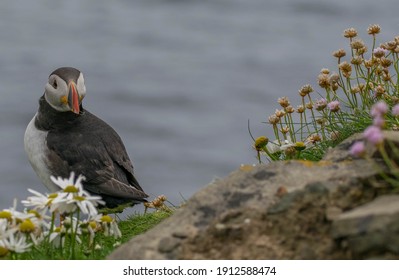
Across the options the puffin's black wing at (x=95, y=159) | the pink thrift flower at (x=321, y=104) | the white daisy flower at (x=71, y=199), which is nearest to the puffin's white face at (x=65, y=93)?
the puffin's black wing at (x=95, y=159)

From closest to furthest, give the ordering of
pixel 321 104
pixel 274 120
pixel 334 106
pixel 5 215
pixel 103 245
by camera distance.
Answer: pixel 5 215 → pixel 103 245 → pixel 334 106 → pixel 321 104 → pixel 274 120

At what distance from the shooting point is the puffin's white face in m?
8.00

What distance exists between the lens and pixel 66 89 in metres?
8.09

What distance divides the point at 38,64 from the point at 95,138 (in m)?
15.4

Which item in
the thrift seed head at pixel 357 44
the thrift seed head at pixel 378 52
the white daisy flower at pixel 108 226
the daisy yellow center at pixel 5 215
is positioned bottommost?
the white daisy flower at pixel 108 226

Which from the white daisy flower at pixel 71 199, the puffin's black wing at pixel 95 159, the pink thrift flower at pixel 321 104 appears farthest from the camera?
the puffin's black wing at pixel 95 159

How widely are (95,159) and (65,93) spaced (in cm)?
59

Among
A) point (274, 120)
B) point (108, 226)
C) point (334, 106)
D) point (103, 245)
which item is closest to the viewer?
point (108, 226)

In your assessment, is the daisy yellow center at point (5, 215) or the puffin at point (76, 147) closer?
the daisy yellow center at point (5, 215)

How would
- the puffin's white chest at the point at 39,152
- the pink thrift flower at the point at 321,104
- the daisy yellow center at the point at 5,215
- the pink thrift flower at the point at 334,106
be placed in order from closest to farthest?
the daisy yellow center at the point at 5,215 < the pink thrift flower at the point at 334,106 < the pink thrift flower at the point at 321,104 < the puffin's white chest at the point at 39,152

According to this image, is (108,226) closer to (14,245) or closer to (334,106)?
(14,245)

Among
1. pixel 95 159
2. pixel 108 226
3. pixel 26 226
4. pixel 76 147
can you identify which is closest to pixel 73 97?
pixel 76 147

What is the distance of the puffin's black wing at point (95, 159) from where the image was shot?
7926mm

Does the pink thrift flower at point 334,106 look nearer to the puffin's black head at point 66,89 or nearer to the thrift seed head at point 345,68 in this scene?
the thrift seed head at point 345,68
